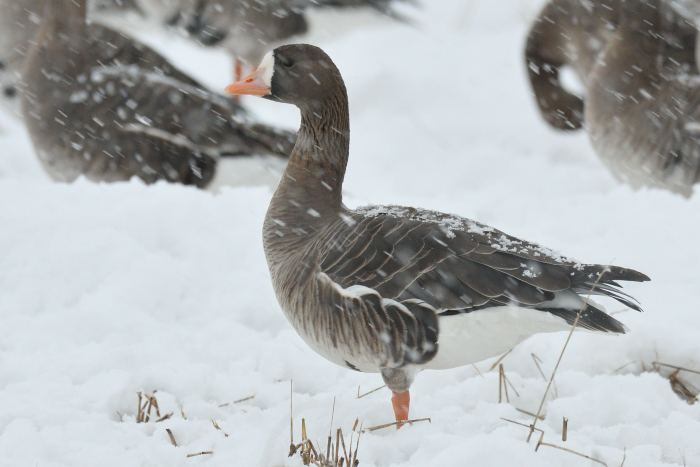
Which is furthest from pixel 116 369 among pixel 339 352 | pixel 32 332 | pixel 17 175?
pixel 17 175

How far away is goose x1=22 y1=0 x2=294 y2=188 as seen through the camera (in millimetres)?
5094

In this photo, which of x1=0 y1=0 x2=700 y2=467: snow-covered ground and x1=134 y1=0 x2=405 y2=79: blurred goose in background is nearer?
x1=0 y1=0 x2=700 y2=467: snow-covered ground

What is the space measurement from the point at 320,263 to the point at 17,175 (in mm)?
4850

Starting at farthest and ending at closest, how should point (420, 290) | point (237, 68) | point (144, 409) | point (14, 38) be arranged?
point (237, 68) < point (14, 38) < point (144, 409) < point (420, 290)

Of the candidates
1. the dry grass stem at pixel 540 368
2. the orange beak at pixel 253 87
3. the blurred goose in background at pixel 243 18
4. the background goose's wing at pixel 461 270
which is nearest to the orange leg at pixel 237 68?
the blurred goose in background at pixel 243 18

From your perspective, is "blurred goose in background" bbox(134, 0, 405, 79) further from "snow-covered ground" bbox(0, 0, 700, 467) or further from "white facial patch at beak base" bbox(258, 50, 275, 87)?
"white facial patch at beak base" bbox(258, 50, 275, 87)

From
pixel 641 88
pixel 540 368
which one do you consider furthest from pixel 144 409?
pixel 641 88

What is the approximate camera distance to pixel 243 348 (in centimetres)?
366

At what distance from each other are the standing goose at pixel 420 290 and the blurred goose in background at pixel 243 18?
4705 mm

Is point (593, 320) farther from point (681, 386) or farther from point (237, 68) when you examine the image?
point (237, 68)

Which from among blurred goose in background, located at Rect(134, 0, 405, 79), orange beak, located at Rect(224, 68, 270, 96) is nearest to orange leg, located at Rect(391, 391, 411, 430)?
orange beak, located at Rect(224, 68, 270, 96)

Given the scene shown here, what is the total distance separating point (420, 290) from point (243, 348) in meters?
1.30

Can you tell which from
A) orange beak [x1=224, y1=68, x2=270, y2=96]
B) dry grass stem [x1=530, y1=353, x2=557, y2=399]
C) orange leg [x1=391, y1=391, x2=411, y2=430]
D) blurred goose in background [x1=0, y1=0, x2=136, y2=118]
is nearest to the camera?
orange leg [x1=391, y1=391, x2=411, y2=430]

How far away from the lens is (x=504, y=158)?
7.09 metres
